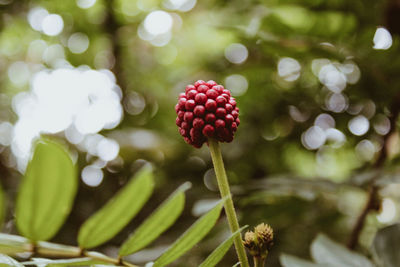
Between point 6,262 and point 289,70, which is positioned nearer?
point 6,262

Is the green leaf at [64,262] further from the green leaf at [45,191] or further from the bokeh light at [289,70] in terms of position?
the bokeh light at [289,70]

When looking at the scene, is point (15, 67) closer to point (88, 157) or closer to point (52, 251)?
point (88, 157)

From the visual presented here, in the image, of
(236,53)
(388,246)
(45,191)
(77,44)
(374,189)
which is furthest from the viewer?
(77,44)

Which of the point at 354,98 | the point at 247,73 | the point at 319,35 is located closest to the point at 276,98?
the point at 247,73

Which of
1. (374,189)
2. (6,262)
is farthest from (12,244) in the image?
(374,189)

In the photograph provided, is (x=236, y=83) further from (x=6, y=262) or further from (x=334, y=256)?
(x=6, y=262)

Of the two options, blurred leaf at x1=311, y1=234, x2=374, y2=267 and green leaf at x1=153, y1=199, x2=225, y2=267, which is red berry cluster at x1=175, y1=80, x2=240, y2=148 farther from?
blurred leaf at x1=311, y1=234, x2=374, y2=267

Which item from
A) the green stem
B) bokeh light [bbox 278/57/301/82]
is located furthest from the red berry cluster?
bokeh light [bbox 278/57/301/82]
